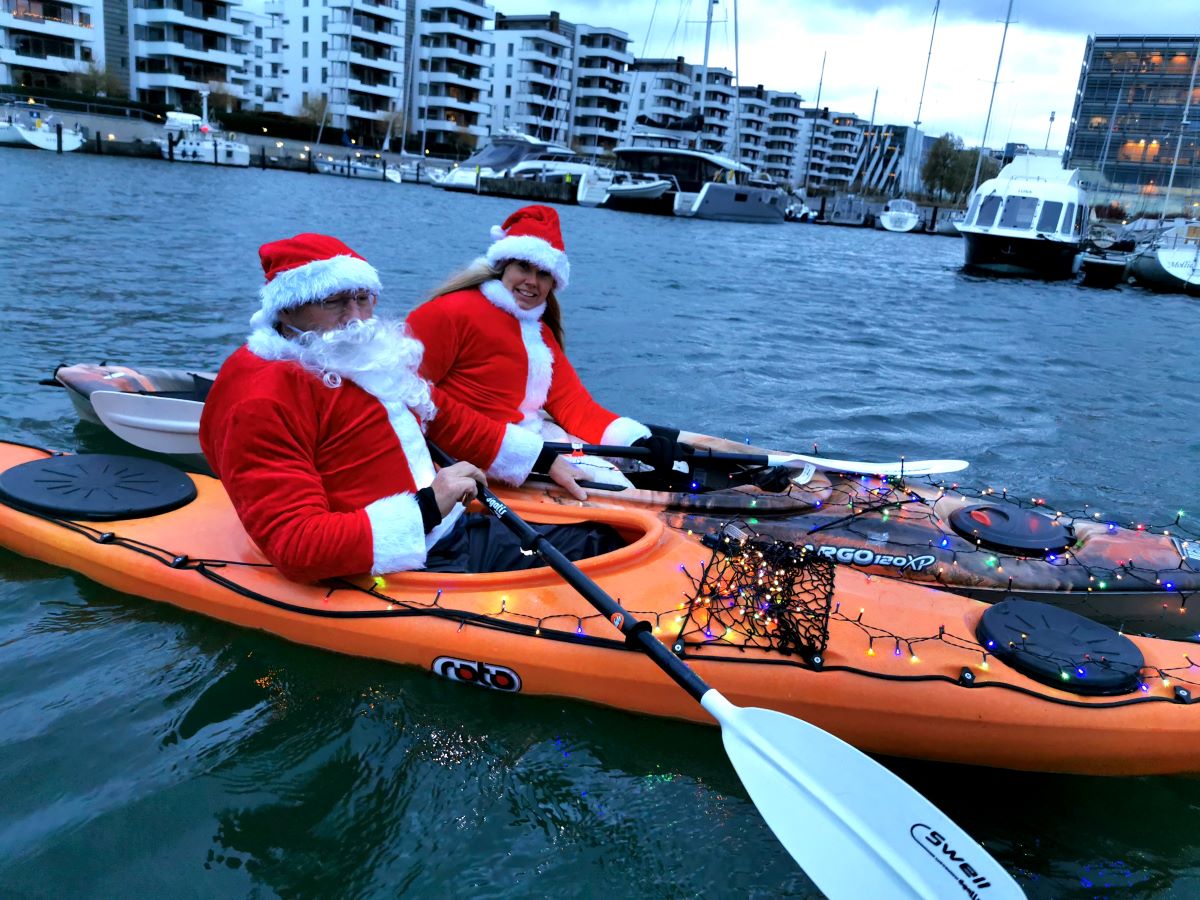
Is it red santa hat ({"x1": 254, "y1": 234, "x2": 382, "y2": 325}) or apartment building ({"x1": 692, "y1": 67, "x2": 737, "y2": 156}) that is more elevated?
apartment building ({"x1": 692, "y1": 67, "x2": 737, "y2": 156})

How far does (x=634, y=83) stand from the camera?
61.5 m

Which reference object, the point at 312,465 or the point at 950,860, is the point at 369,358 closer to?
the point at 312,465

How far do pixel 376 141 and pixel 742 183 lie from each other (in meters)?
23.4

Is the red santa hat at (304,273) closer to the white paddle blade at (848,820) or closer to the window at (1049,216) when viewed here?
the white paddle blade at (848,820)

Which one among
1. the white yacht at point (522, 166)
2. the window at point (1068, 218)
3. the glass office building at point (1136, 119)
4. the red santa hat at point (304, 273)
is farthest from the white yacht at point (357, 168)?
the red santa hat at point (304, 273)

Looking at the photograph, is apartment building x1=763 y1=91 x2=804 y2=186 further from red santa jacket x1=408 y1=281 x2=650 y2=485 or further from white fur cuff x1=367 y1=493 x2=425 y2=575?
white fur cuff x1=367 y1=493 x2=425 y2=575

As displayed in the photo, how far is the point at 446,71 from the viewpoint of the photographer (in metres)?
52.7

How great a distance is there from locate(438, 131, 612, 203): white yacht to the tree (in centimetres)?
3553

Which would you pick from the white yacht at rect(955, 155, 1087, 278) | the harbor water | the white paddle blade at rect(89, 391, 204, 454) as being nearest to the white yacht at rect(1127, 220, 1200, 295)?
the white yacht at rect(955, 155, 1087, 278)

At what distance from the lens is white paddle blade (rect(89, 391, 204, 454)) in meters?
4.60

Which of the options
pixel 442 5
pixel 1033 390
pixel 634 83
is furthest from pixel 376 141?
pixel 1033 390

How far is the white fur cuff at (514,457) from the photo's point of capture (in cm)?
350

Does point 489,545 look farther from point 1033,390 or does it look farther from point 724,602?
point 1033,390

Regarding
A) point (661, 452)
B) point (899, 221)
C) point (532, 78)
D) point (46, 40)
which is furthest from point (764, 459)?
point (532, 78)
